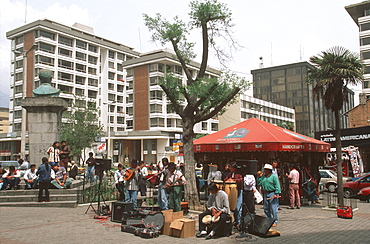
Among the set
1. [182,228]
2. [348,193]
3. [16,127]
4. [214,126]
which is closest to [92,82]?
[16,127]

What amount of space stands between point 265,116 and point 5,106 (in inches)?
4397

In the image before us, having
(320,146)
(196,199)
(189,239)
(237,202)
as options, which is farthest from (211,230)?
(320,146)

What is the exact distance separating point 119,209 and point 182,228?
8.98ft

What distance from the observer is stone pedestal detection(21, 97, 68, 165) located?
666 inches

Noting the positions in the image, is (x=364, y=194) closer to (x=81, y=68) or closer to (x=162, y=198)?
(x=162, y=198)

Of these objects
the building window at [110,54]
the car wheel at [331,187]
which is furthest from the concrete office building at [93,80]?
the car wheel at [331,187]

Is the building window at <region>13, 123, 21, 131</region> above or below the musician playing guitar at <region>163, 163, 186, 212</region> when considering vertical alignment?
above

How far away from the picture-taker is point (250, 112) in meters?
79.2

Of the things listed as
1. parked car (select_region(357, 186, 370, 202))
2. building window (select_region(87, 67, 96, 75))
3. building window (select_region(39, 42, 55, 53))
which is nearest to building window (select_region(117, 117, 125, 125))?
building window (select_region(87, 67, 96, 75))

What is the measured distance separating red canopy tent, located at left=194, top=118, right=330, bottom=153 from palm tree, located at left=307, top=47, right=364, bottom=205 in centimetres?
199

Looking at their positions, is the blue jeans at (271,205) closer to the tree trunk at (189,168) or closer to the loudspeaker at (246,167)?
the loudspeaker at (246,167)

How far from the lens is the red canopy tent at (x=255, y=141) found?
14578 millimetres

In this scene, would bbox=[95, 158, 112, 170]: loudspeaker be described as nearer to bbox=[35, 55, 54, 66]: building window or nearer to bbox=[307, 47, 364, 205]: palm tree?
bbox=[307, 47, 364, 205]: palm tree

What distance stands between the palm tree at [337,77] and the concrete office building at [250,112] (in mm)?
53972
